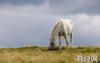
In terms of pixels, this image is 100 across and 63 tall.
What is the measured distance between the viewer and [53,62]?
1145cm

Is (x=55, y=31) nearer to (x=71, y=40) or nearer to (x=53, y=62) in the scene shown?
(x=71, y=40)

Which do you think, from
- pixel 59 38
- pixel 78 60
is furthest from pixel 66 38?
pixel 78 60

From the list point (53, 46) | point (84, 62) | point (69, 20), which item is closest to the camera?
point (84, 62)

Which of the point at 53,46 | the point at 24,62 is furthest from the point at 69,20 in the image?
the point at 24,62

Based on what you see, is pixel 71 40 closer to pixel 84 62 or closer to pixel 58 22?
pixel 58 22

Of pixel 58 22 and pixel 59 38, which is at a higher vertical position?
pixel 58 22

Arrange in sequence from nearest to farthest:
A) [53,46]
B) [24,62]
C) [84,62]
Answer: [24,62], [84,62], [53,46]

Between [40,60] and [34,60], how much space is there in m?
0.30

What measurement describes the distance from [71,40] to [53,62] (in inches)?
614

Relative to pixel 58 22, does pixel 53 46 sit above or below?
below

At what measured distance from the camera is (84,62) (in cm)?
1235

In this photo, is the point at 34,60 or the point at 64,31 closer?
the point at 34,60

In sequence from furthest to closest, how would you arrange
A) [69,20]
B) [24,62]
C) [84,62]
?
[69,20], [84,62], [24,62]

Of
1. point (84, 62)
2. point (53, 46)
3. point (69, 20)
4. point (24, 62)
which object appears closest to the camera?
point (24, 62)
